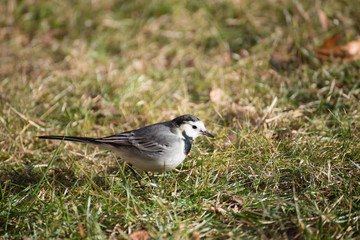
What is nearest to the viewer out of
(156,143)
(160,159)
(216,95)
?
(160,159)

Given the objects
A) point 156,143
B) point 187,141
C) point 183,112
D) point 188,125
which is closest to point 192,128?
point 188,125

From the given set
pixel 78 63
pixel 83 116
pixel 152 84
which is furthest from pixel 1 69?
pixel 152 84

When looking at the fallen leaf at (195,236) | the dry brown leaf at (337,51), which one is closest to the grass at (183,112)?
the fallen leaf at (195,236)

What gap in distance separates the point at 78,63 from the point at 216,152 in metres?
2.86

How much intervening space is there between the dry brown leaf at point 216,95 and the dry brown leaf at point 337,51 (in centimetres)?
151

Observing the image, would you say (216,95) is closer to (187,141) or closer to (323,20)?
(187,141)

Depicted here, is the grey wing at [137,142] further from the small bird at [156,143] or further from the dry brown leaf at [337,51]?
the dry brown leaf at [337,51]

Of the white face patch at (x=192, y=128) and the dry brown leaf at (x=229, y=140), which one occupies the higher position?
the white face patch at (x=192, y=128)

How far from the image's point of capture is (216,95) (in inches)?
197

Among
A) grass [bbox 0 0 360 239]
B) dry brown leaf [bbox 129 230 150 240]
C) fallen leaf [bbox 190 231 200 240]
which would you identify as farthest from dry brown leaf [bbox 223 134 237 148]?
dry brown leaf [bbox 129 230 150 240]

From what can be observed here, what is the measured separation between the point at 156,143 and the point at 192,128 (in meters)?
0.42

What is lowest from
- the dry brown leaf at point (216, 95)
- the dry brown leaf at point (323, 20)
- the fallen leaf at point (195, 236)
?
the dry brown leaf at point (216, 95)

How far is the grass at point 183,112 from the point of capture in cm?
303

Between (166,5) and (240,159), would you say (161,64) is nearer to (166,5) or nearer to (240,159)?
(166,5)
